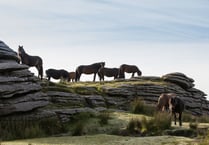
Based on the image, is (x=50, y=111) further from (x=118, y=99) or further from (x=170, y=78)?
(x=170, y=78)

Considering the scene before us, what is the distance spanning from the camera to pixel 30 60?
3331 centimetres

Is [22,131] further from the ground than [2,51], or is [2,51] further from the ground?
[2,51]

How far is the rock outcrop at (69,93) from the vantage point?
2374 centimetres

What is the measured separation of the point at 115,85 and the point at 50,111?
1136 centimetres

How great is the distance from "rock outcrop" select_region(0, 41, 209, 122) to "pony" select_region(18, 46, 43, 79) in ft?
10.0

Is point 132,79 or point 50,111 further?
point 132,79

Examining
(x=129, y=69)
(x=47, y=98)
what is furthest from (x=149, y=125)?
(x=129, y=69)

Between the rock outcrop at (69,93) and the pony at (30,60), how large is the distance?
10.0 feet

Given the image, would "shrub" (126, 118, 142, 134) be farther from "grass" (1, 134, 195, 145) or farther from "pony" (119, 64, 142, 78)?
"pony" (119, 64, 142, 78)

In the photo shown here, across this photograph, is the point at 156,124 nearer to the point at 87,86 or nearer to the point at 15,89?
the point at 15,89

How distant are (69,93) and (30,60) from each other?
524 cm

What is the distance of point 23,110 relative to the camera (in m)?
23.5

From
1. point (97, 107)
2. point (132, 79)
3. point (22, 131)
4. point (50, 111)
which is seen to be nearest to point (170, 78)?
point (132, 79)

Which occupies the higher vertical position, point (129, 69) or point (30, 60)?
point (30, 60)
